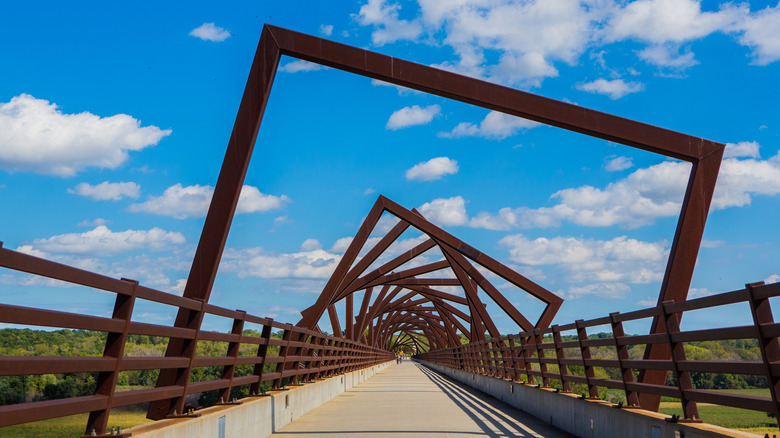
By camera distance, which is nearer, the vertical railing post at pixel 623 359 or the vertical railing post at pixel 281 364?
the vertical railing post at pixel 623 359

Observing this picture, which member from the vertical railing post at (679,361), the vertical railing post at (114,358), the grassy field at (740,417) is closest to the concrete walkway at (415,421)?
the grassy field at (740,417)

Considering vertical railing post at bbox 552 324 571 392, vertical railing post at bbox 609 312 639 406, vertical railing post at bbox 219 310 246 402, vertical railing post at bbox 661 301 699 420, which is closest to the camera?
vertical railing post at bbox 661 301 699 420

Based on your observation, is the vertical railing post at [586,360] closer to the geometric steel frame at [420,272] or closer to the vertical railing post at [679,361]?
the vertical railing post at [679,361]

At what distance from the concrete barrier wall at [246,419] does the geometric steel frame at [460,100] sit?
5.06 ft

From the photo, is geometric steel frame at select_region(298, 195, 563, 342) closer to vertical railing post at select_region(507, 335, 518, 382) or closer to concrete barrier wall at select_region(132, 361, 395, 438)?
vertical railing post at select_region(507, 335, 518, 382)

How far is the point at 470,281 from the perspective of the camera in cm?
2867

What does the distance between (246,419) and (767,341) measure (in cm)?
623

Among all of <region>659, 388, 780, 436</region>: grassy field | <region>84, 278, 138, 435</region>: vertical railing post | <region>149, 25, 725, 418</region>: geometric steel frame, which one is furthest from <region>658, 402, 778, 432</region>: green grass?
<region>84, 278, 138, 435</region>: vertical railing post

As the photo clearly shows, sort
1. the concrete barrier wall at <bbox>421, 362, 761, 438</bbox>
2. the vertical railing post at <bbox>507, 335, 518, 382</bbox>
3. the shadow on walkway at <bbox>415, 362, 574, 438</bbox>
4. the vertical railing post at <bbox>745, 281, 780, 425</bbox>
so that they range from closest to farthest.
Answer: the vertical railing post at <bbox>745, 281, 780, 425</bbox>, the concrete barrier wall at <bbox>421, 362, 761, 438</bbox>, the shadow on walkway at <bbox>415, 362, 574, 438</bbox>, the vertical railing post at <bbox>507, 335, 518, 382</bbox>

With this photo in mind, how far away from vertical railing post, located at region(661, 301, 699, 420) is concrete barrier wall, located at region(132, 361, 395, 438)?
15.4 feet

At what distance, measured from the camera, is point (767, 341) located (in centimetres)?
511

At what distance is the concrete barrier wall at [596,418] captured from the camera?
6.55 metres

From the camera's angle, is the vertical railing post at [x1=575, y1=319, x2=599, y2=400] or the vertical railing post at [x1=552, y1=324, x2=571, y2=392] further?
the vertical railing post at [x1=552, y1=324, x2=571, y2=392]

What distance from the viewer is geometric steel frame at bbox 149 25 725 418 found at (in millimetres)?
9172
